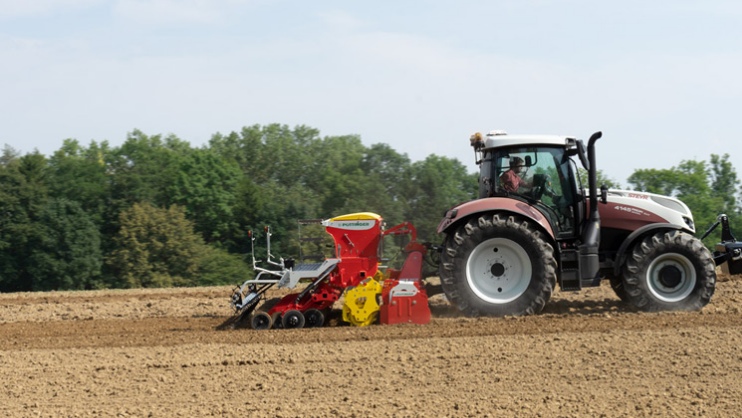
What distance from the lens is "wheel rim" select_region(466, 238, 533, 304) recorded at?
10227 millimetres

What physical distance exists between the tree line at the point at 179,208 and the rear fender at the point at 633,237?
14739mm

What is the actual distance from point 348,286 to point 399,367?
2.56m

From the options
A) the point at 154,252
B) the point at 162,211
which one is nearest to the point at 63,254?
the point at 154,252

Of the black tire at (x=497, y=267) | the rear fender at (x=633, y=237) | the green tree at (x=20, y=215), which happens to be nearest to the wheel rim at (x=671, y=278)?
the rear fender at (x=633, y=237)

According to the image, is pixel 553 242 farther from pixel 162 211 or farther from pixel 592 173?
pixel 162 211

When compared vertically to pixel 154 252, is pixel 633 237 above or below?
above

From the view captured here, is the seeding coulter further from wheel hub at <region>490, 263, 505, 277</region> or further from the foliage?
the foliage

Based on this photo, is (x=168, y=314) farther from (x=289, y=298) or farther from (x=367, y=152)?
(x=367, y=152)

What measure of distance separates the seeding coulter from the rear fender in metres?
2.18

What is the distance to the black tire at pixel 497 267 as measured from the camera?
33.0 feet

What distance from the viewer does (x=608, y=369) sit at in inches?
292

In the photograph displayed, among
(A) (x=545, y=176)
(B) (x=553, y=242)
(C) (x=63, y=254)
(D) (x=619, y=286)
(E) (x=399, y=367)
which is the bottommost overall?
(C) (x=63, y=254)

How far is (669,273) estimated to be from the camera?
33.6 feet

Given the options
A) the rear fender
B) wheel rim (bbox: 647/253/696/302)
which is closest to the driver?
the rear fender
